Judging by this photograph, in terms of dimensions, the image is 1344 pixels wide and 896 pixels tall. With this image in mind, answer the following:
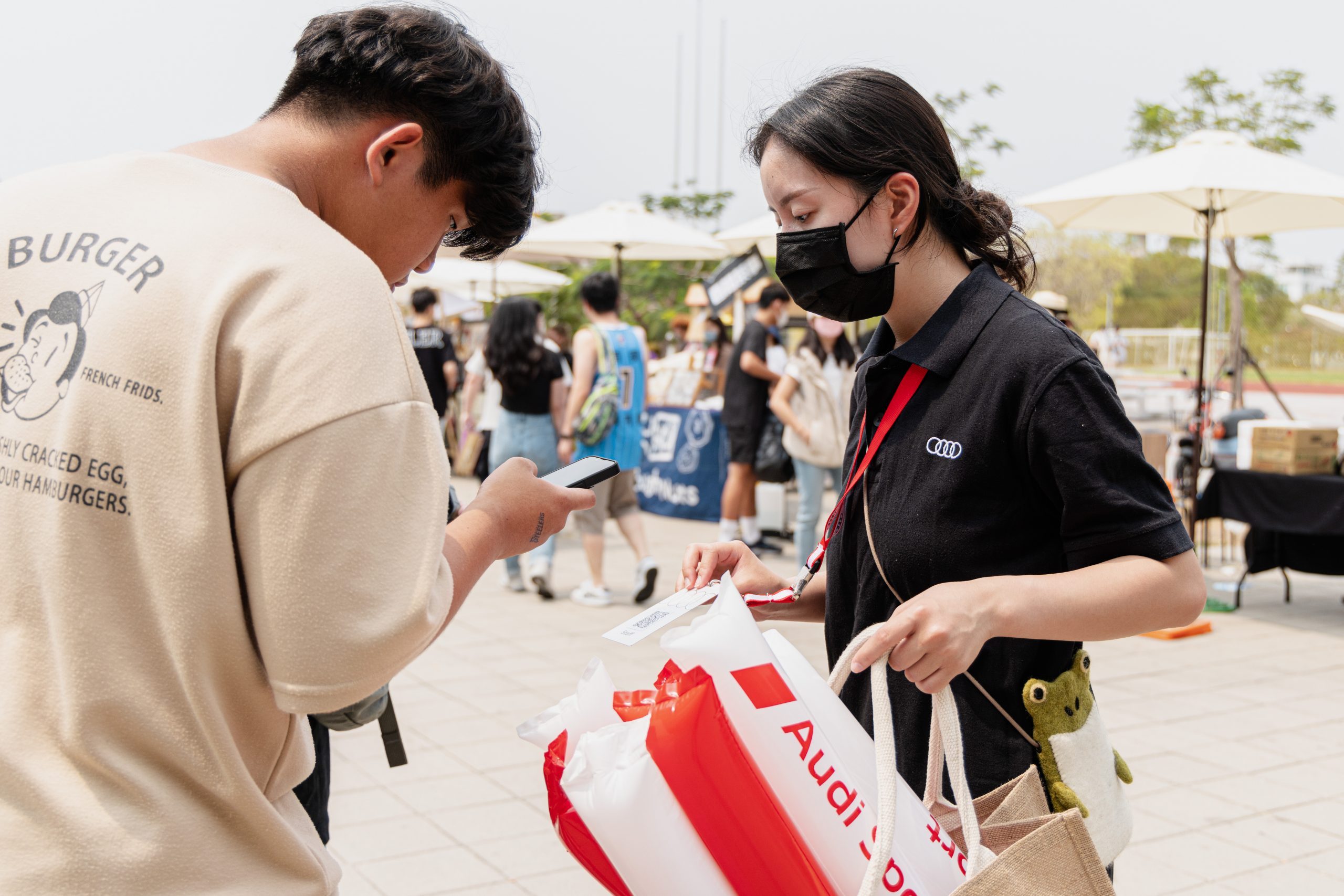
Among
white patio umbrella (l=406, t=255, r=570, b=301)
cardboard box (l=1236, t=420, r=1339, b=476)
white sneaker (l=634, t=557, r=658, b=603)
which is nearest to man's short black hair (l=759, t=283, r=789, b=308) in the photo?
white sneaker (l=634, t=557, r=658, b=603)

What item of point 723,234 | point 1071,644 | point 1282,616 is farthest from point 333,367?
point 723,234

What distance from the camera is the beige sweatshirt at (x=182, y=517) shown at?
1.03 m

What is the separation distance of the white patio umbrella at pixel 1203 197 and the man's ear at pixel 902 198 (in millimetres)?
5937

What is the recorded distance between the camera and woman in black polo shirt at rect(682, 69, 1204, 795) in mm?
1463

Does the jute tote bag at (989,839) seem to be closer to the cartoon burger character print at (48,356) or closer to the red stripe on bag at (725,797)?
the red stripe on bag at (725,797)

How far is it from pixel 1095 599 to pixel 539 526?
695 millimetres

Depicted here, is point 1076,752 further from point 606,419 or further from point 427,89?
point 606,419

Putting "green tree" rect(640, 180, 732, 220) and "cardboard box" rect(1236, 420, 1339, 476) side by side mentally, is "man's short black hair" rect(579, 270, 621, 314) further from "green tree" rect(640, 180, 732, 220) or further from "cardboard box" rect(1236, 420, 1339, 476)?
"green tree" rect(640, 180, 732, 220)

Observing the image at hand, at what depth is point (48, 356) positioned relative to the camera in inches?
42.1

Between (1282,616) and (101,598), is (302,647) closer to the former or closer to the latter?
(101,598)

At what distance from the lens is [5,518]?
1.07 m

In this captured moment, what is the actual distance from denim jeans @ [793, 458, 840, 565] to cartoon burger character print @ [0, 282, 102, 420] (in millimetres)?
6500

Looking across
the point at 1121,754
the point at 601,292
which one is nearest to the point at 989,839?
the point at 1121,754

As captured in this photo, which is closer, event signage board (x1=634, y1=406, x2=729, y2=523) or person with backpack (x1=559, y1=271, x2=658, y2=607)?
person with backpack (x1=559, y1=271, x2=658, y2=607)
